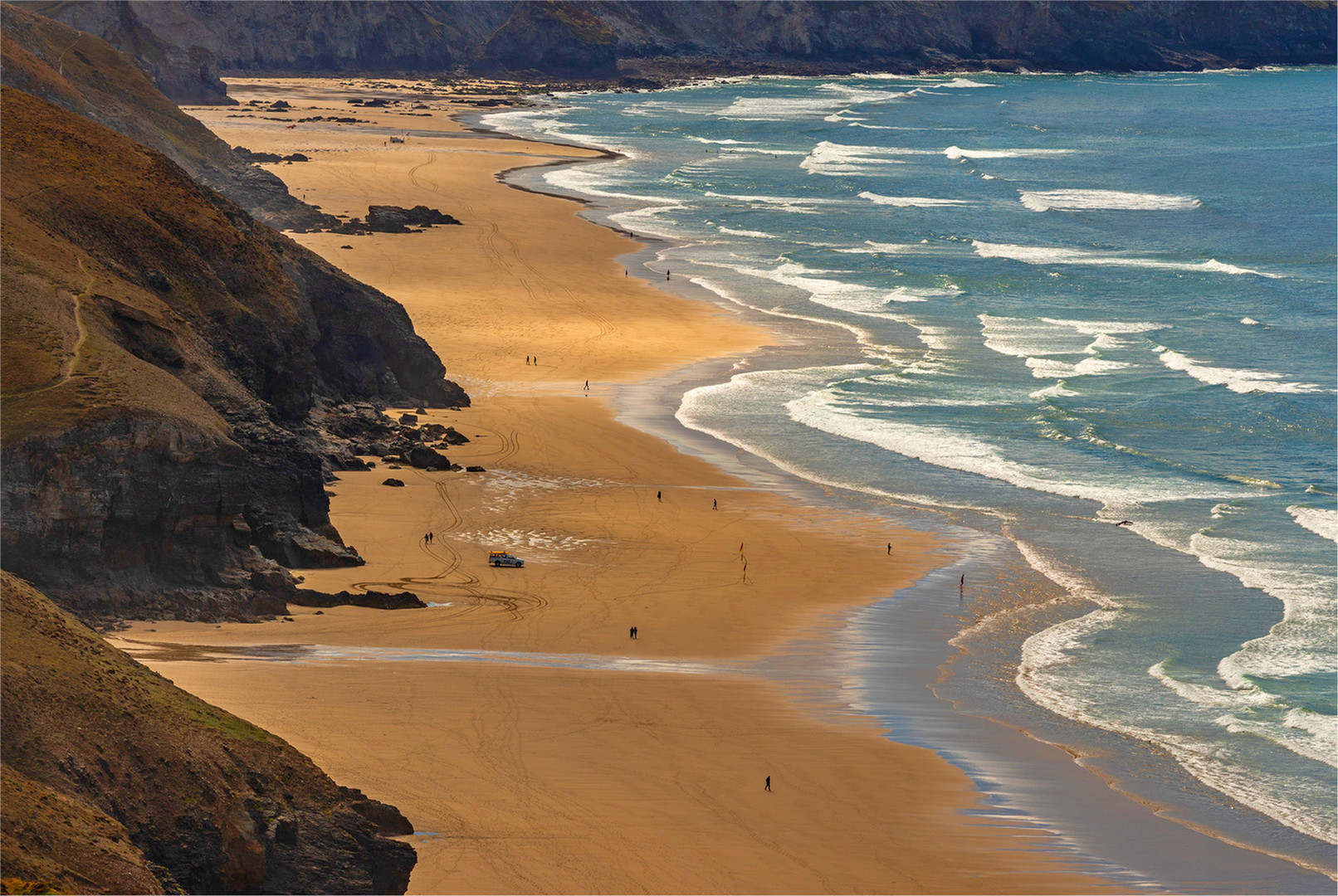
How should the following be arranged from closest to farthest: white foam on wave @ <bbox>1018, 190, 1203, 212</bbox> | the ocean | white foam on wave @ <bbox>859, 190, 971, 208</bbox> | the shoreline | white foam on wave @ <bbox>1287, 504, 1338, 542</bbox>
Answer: the shoreline < the ocean < white foam on wave @ <bbox>1287, 504, 1338, 542</bbox> < white foam on wave @ <bbox>859, 190, 971, 208</bbox> < white foam on wave @ <bbox>1018, 190, 1203, 212</bbox>

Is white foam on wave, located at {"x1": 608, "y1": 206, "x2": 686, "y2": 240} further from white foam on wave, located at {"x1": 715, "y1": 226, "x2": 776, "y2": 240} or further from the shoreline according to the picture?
the shoreline

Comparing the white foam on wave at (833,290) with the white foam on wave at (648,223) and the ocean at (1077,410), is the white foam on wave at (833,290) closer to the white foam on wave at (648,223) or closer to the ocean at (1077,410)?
the ocean at (1077,410)

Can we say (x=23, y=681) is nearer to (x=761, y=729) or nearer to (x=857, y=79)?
(x=761, y=729)

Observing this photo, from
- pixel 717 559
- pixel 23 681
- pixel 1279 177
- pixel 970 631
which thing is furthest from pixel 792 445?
pixel 1279 177

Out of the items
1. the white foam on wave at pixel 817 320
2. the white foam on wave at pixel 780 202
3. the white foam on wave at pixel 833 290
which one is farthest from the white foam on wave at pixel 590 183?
the white foam on wave at pixel 817 320

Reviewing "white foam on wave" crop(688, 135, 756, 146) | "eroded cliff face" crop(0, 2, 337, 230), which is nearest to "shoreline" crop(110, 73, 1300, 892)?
"eroded cliff face" crop(0, 2, 337, 230)
